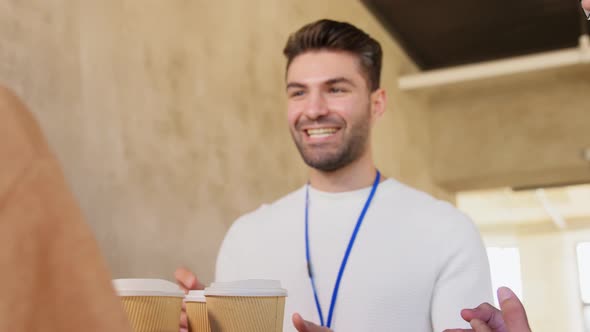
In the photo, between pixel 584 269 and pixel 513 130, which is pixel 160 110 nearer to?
pixel 513 130

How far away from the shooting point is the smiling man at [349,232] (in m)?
1.89

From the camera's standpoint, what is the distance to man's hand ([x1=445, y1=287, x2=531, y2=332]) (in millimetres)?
982

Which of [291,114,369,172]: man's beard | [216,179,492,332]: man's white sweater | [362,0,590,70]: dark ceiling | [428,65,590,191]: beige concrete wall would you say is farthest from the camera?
[428,65,590,191]: beige concrete wall

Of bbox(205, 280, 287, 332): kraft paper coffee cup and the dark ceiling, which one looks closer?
bbox(205, 280, 287, 332): kraft paper coffee cup

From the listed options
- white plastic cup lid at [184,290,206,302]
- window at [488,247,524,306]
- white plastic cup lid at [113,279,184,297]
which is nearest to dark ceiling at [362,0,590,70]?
white plastic cup lid at [184,290,206,302]

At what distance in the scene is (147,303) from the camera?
3.32ft

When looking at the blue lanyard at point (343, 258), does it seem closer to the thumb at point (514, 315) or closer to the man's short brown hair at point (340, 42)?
the man's short brown hair at point (340, 42)

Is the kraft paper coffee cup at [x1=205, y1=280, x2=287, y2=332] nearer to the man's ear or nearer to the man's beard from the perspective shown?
the man's beard

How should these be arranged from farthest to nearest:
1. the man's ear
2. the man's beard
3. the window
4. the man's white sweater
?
the window, the man's ear, the man's beard, the man's white sweater

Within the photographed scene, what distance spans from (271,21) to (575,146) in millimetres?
3365

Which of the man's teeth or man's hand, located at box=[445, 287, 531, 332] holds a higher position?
the man's teeth

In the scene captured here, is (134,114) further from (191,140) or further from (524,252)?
(524,252)

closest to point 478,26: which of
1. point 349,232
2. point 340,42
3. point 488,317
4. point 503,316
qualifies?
point 340,42

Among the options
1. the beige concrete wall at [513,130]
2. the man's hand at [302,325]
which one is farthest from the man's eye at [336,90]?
the beige concrete wall at [513,130]
